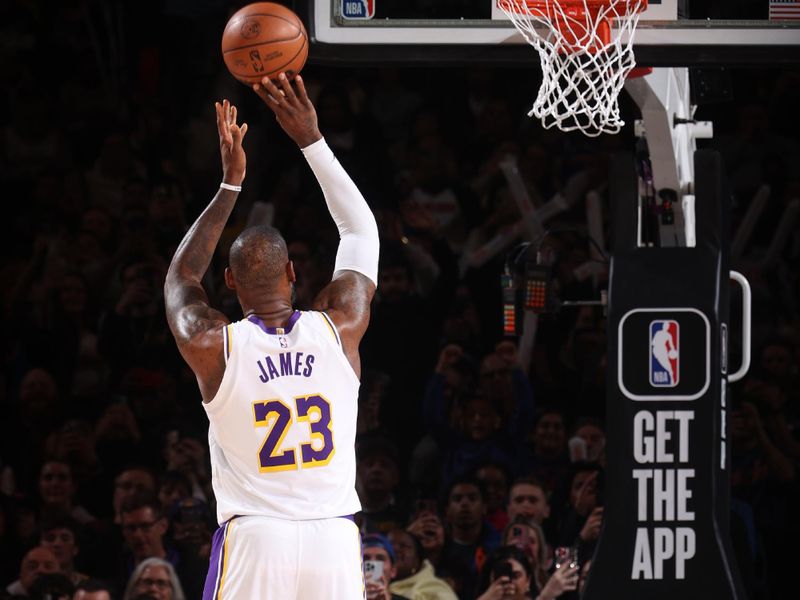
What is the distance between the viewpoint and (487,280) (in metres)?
9.18

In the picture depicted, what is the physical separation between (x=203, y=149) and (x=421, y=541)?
12.7 feet

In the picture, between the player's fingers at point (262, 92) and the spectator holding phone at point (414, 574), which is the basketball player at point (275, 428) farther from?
the spectator holding phone at point (414, 574)

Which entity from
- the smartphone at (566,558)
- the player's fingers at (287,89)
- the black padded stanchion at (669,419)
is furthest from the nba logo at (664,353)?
the player's fingers at (287,89)

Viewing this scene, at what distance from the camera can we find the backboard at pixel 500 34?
5.37 metres

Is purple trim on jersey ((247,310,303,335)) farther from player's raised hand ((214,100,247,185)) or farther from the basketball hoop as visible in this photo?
the basketball hoop

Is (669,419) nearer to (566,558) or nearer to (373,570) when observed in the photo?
(566,558)

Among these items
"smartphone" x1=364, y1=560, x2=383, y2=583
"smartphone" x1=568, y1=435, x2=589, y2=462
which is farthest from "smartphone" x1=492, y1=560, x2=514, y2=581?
"smartphone" x1=568, y1=435, x2=589, y2=462

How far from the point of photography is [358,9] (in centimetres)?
546

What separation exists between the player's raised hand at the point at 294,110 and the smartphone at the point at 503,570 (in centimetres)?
323

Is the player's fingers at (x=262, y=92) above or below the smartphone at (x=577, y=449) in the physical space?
above

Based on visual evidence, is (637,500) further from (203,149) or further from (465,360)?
(203,149)

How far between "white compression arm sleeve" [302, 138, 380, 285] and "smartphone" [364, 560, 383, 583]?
9.25ft

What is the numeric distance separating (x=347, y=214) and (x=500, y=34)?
50.7 inches

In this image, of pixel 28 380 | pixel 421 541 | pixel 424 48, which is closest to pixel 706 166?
pixel 424 48
